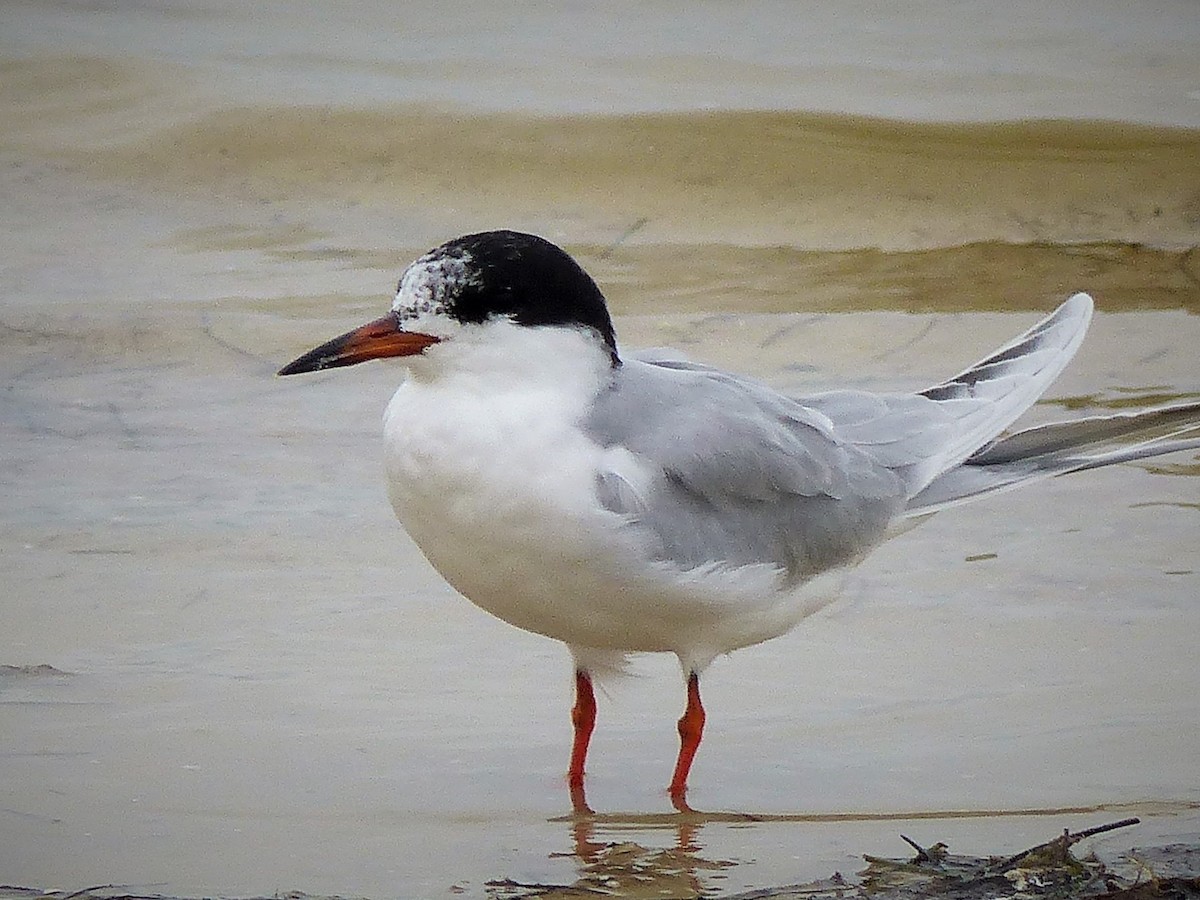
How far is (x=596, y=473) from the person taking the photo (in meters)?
3.75

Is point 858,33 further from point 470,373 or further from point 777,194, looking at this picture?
point 470,373

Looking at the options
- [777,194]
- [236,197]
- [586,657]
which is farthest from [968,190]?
[586,657]

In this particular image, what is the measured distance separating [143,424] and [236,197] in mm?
2873

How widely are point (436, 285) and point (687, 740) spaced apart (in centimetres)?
104

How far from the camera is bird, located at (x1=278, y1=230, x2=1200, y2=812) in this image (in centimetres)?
371

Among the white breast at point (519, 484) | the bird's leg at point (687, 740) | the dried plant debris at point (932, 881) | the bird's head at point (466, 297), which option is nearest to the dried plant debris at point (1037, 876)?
the dried plant debris at point (932, 881)

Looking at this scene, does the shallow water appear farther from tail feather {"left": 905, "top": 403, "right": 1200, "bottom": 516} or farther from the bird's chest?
the bird's chest

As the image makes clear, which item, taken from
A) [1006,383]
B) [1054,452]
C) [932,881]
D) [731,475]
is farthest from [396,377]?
[932,881]

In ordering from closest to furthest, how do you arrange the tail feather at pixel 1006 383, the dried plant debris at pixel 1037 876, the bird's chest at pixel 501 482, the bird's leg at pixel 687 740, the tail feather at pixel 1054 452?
the dried plant debris at pixel 1037 876
the bird's chest at pixel 501 482
the bird's leg at pixel 687 740
the tail feather at pixel 1054 452
the tail feather at pixel 1006 383

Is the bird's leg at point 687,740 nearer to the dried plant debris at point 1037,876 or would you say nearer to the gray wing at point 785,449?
the gray wing at point 785,449

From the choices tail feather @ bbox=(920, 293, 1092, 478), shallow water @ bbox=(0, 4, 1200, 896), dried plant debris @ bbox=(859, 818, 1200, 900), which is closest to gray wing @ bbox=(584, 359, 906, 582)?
tail feather @ bbox=(920, 293, 1092, 478)

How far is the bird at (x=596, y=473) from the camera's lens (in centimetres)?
371

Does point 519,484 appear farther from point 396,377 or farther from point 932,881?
point 396,377

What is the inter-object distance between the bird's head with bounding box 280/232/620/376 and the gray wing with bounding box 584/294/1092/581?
0.24m
